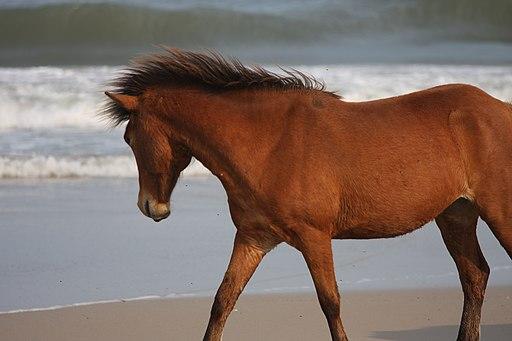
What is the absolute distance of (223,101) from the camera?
5.09 m

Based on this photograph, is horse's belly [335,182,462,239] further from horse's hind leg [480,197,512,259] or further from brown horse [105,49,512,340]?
horse's hind leg [480,197,512,259]

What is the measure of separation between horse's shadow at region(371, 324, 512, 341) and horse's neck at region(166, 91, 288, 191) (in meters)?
1.35

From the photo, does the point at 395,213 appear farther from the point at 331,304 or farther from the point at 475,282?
the point at 475,282

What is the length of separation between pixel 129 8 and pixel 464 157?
16663mm

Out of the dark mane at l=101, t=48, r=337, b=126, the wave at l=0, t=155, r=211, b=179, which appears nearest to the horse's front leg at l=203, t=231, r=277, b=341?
the dark mane at l=101, t=48, r=337, b=126

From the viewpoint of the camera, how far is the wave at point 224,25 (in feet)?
66.5

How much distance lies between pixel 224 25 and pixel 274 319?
1533cm

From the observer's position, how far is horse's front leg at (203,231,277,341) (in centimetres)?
506

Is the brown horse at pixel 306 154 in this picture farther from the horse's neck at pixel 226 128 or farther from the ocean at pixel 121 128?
the ocean at pixel 121 128

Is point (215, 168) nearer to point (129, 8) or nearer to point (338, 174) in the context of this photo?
point (338, 174)

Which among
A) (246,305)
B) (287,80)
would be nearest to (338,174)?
(287,80)

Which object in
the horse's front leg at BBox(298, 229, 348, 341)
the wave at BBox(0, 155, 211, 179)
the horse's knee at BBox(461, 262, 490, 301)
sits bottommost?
the wave at BBox(0, 155, 211, 179)

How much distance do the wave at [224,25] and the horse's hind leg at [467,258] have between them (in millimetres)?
14310

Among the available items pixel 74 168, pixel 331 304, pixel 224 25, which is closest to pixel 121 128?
pixel 74 168
